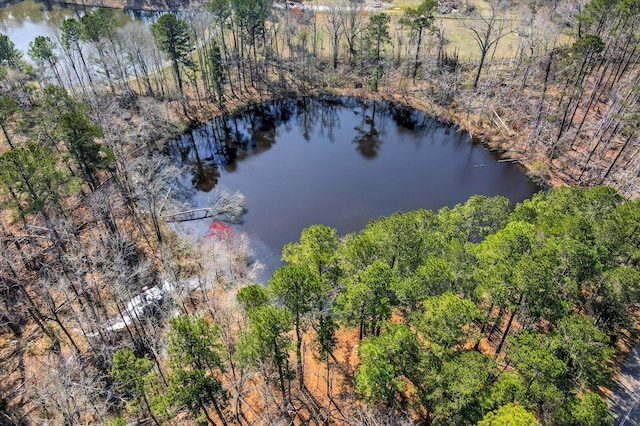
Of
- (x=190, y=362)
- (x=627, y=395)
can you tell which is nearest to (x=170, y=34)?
(x=190, y=362)

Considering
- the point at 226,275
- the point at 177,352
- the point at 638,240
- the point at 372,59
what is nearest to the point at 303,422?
the point at 177,352

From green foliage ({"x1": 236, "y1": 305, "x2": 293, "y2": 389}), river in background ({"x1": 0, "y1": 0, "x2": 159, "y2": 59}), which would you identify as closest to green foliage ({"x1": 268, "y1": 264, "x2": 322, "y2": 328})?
green foliage ({"x1": 236, "y1": 305, "x2": 293, "y2": 389})

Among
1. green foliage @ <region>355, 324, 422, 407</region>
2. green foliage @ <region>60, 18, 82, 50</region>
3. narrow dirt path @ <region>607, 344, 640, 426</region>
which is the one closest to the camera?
green foliage @ <region>355, 324, 422, 407</region>

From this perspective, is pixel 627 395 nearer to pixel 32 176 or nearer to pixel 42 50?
pixel 32 176

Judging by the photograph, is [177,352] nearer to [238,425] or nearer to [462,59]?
[238,425]

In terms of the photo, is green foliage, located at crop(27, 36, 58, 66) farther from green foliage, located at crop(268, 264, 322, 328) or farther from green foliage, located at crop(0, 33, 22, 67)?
green foliage, located at crop(268, 264, 322, 328)

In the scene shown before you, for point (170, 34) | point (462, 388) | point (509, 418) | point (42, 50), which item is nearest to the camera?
point (509, 418)
